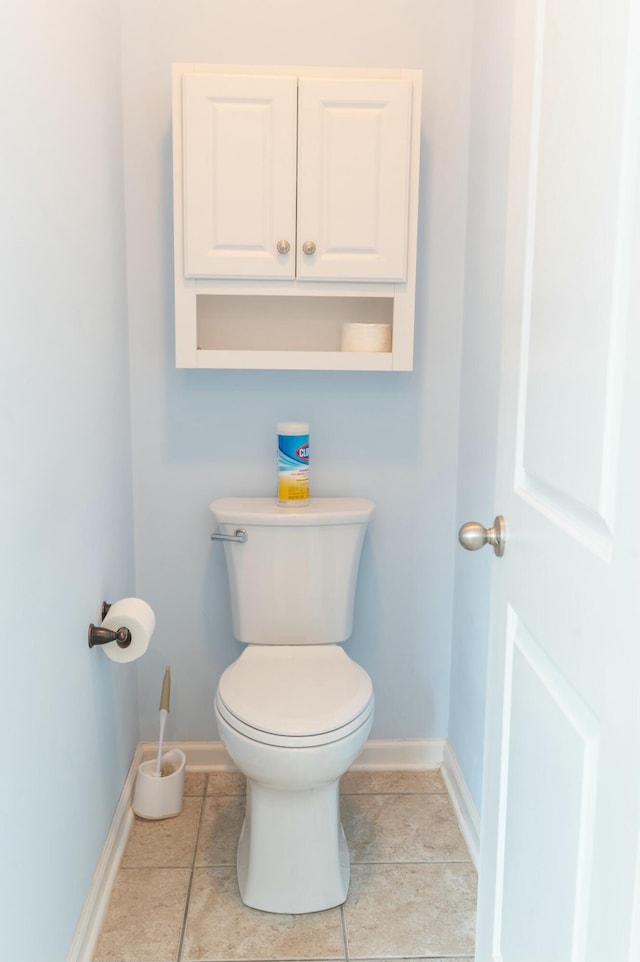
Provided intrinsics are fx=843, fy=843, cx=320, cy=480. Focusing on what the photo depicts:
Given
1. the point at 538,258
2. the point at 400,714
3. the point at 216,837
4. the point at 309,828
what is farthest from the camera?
the point at 400,714

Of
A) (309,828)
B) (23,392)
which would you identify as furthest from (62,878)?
(23,392)

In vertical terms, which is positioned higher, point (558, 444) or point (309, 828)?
point (558, 444)

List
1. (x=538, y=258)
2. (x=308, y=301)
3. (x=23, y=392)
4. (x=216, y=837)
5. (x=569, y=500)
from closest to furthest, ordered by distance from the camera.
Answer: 1. (x=569, y=500)
2. (x=538, y=258)
3. (x=23, y=392)
4. (x=216, y=837)
5. (x=308, y=301)

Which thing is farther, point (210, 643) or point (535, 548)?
point (210, 643)

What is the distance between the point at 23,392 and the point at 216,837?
130 cm

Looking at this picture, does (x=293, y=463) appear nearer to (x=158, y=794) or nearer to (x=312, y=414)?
(x=312, y=414)

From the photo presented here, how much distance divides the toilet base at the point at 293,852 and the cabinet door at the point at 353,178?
1.17 m

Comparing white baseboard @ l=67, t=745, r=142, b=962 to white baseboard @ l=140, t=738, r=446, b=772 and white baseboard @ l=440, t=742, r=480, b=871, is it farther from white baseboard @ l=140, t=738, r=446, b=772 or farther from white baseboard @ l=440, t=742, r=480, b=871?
white baseboard @ l=440, t=742, r=480, b=871

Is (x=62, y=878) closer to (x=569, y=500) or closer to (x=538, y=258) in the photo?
(x=569, y=500)

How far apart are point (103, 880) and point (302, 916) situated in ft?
1.40

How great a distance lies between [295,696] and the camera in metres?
1.80

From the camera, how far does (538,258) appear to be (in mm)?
1047

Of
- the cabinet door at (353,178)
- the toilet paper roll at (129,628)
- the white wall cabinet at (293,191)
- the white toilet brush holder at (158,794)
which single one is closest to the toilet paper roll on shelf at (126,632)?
the toilet paper roll at (129,628)

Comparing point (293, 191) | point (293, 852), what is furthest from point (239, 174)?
point (293, 852)
